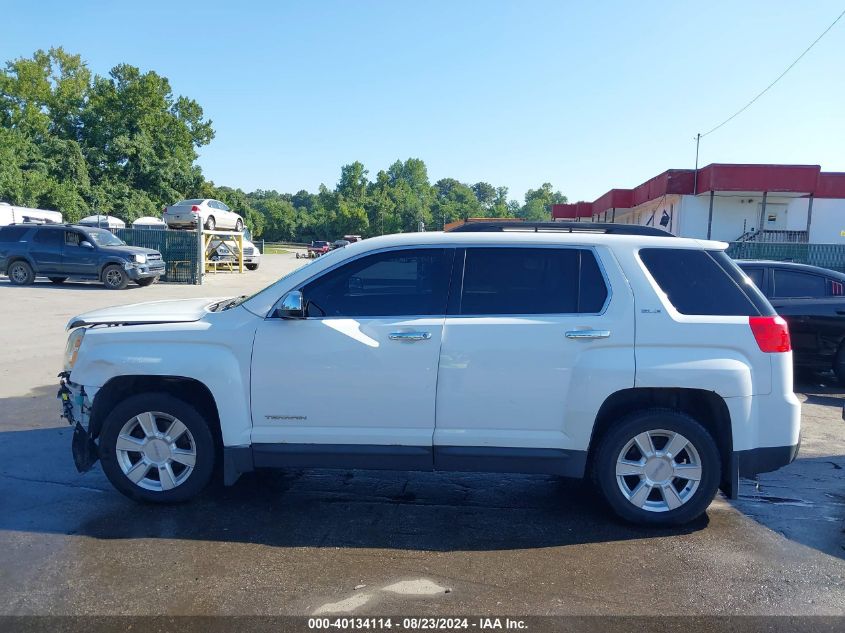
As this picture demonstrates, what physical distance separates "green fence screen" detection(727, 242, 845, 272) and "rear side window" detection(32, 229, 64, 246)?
2086cm

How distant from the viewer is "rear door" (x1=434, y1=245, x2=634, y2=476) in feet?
14.1

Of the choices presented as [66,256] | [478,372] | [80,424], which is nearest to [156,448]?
[80,424]

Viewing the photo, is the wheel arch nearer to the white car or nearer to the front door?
the front door

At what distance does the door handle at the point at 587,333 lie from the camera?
430 centimetres

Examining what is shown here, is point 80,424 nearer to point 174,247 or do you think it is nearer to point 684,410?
point 684,410

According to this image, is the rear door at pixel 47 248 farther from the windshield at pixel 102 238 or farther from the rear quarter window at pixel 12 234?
the windshield at pixel 102 238

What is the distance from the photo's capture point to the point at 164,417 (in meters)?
4.60

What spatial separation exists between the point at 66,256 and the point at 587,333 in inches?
823

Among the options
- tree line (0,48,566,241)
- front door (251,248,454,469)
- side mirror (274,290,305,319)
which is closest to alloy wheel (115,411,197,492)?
front door (251,248,454,469)

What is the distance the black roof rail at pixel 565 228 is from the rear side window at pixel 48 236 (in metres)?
20.0

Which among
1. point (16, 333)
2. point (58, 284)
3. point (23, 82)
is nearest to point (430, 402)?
point (16, 333)

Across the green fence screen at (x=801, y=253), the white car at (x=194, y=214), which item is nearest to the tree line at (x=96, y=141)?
the white car at (x=194, y=214)

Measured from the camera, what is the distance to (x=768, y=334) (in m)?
4.34

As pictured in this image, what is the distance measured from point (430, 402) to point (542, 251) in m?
1.29
